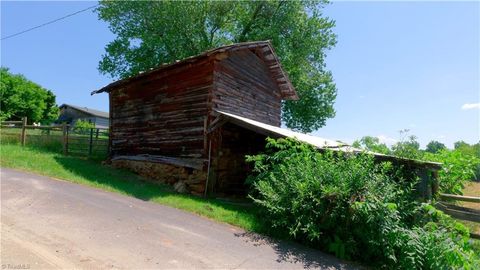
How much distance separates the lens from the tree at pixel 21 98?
41.6 m

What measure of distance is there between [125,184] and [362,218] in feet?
26.3

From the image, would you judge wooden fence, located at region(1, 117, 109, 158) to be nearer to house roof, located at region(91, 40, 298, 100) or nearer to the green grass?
the green grass

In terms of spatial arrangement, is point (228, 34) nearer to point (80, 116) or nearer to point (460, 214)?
point (460, 214)

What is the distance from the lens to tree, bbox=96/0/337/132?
21.4 m

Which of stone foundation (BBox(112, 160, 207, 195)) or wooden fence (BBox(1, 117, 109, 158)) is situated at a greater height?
wooden fence (BBox(1, 117, 109, 158))

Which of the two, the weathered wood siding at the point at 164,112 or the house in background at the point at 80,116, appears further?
the house in background at the point at 80,116

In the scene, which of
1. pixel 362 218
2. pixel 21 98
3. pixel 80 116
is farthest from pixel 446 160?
pixel 21 98

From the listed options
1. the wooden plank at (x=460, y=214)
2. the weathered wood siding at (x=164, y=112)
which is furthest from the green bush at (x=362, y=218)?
the weathered wood siding at (x=164, y=112)

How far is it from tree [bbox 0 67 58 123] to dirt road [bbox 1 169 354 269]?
1543 inches

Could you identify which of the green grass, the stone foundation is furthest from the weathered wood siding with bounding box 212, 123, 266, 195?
the green grass

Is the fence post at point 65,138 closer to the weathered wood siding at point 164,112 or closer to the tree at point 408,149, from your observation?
the weathered wood siding at point 164,112

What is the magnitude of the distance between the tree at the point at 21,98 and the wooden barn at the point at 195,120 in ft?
110

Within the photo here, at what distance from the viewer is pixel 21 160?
40.6 feet

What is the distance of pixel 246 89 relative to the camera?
13.9 meters
